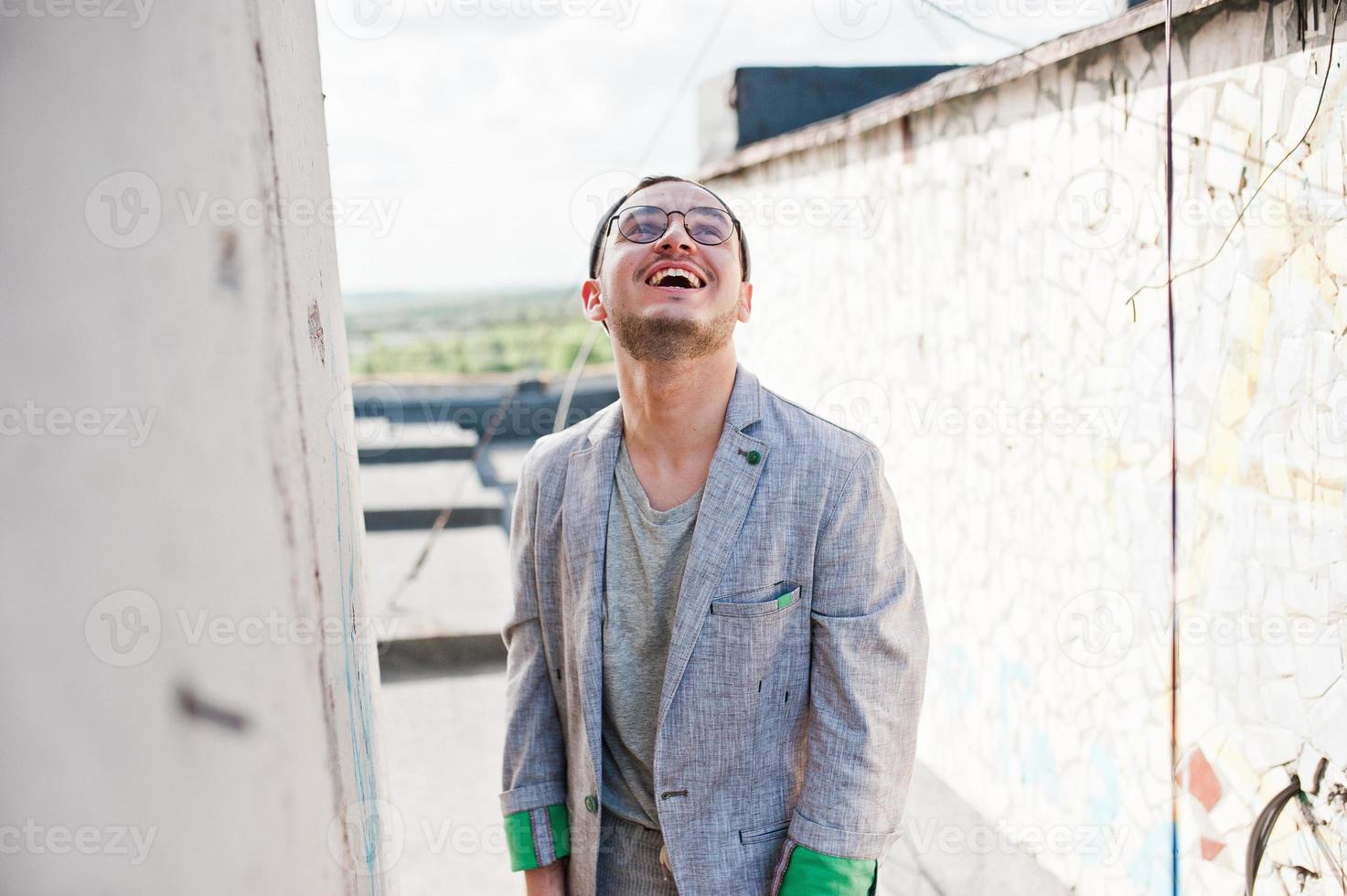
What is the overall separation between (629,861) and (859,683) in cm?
52

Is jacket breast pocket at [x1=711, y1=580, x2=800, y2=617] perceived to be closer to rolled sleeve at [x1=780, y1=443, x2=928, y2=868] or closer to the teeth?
rolled sleeve at [x1=780, y1=443, x2=928, y2=868]

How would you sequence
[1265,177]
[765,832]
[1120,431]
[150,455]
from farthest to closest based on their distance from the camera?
[1120,431]
[1265,177]
[765,832]
[150,455]

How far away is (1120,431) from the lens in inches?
127

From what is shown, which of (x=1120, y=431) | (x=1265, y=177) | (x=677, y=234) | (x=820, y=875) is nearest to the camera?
(x=820, y=875)

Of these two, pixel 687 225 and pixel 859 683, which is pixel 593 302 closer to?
pixel 687 225

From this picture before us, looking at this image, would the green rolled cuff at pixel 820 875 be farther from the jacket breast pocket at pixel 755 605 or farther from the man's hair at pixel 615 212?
the man's hair at pixel 615 212

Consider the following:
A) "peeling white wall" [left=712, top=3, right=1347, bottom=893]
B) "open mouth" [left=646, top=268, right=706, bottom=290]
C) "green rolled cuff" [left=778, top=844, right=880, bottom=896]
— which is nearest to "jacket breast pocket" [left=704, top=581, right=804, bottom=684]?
"green rolled cuff" [left=778, top=844, right=880, bottom=896]

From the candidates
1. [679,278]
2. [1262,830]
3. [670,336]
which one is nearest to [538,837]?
[670,336]

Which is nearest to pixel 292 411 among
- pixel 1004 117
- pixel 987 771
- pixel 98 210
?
pixel 98 210

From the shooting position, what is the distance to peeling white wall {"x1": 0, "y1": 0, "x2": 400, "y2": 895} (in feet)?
3.05

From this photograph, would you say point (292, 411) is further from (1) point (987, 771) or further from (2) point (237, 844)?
(1) point (987, 771)

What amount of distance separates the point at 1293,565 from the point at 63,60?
2.68 metres

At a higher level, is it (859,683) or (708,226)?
(708,226)

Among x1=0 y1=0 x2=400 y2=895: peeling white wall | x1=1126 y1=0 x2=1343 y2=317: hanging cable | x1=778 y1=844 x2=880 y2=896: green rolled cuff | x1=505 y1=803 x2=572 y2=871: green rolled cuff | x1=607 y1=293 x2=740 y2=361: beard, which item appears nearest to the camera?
x1=0 y1=0 x2=400 y2=895: peeling white wall
